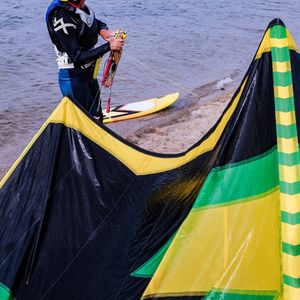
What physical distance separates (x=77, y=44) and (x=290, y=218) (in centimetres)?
272

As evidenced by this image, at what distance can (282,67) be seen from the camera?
2.38 metres

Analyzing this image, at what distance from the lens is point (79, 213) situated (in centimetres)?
332

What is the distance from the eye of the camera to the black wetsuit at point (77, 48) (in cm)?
427

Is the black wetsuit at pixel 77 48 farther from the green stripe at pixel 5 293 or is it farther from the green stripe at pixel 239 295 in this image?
the green stripe at pixel 239 295

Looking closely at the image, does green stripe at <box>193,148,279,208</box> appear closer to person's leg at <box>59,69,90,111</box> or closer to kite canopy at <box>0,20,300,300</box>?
kite canopy at <box>0,20,300,300</box>

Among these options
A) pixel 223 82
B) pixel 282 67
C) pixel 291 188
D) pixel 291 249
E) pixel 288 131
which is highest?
pixel 282 67

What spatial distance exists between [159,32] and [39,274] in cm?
1489

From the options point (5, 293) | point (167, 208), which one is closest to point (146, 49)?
point (167, 208)

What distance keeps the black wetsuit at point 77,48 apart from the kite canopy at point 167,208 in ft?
2.79

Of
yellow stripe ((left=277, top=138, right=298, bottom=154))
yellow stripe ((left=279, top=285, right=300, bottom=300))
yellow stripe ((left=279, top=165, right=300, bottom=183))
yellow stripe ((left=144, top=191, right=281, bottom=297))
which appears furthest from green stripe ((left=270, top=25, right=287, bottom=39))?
yellow stripe ((left=279, top=285, right=300, bottom=300))

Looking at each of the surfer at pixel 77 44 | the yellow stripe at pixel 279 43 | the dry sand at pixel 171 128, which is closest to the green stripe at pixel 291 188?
the yellow stripe at pixel 279 43

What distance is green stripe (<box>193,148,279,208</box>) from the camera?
7.63ft

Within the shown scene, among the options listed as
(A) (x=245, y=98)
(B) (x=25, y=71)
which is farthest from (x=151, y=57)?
(A) (x=245, y=98)

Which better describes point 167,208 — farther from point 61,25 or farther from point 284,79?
point 61,25
